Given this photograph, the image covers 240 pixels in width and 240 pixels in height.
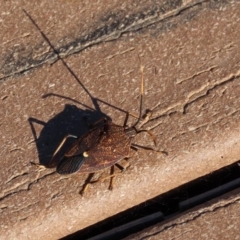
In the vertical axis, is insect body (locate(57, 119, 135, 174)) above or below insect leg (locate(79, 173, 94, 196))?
above

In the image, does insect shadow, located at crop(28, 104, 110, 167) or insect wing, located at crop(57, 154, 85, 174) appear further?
insect shadow, located at crop(28, 104, 110, 167)

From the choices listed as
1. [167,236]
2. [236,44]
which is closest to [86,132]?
[167,236]

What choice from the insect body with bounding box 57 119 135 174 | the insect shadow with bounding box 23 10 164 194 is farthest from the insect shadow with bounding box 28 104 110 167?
the insect body with bounding box 57 119 135 174

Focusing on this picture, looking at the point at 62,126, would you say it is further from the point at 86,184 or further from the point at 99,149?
the point at 86,184

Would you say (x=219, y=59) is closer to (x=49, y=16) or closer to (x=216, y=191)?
(x=216, y=191)

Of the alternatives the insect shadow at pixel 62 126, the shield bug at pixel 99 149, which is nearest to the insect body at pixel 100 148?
the shield bug at pixel 99 149

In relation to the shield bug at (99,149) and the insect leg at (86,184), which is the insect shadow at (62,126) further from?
the insect leg at (86,184)

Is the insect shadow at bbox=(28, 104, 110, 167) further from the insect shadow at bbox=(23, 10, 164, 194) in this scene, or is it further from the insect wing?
the insect wing
